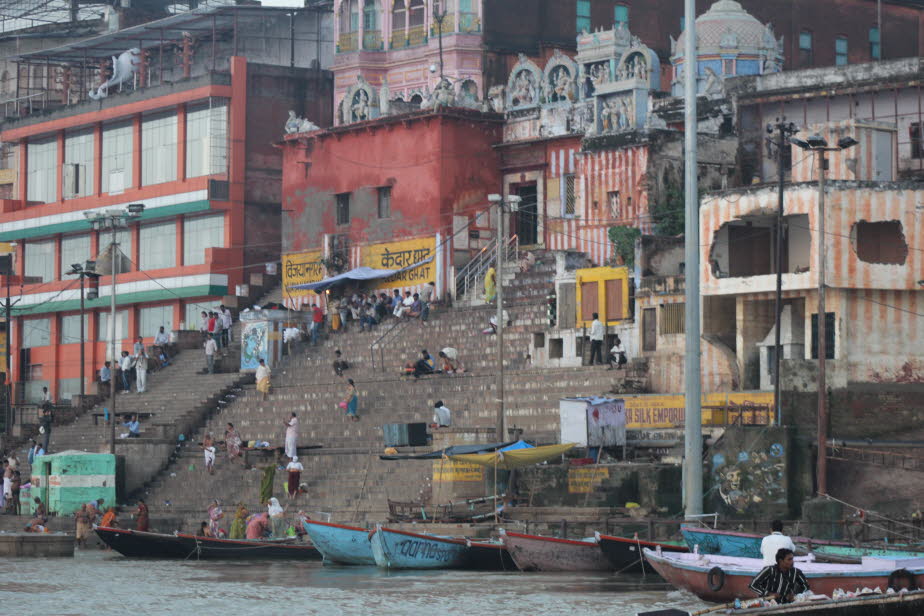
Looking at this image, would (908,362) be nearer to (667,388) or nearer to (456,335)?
(667,388)

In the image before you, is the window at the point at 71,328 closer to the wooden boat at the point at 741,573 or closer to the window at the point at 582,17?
the window at the point at 582,17

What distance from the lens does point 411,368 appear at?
47.3 m

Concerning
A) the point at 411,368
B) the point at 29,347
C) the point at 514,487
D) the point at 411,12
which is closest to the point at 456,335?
the point at 411,368

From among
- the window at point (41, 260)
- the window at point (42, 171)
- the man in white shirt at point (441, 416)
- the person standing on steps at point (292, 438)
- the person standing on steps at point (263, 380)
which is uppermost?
the window at point (42, 171)

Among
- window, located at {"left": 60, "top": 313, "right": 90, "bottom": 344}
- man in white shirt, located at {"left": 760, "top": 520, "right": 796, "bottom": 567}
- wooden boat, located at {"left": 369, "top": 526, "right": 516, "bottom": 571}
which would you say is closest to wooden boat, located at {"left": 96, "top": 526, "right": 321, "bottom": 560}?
wooden boat, located at {"left": 369, "top": 526, "right": 516, "bottom": 571}

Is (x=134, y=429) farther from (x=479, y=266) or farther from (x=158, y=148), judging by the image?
(x=158, y=148)

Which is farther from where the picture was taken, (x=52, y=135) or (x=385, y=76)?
(x=52, y=135)

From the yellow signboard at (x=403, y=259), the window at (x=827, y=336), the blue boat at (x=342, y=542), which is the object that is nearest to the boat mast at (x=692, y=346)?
the blue boat at (x=342, y=542)

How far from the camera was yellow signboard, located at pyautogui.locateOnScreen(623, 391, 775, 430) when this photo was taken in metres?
38.7

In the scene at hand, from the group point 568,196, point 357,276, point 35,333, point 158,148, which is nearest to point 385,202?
point 357,276

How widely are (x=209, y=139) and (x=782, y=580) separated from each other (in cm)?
4398

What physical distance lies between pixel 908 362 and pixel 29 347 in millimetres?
40128

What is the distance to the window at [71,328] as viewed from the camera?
225 ft

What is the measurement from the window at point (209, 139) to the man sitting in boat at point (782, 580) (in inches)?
1699
